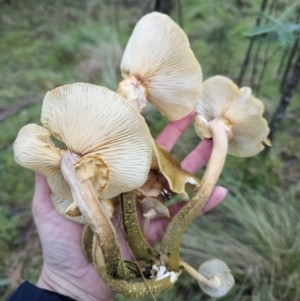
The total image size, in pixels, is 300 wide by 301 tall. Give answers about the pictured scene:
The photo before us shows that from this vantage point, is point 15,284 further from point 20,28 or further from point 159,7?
point 20,28

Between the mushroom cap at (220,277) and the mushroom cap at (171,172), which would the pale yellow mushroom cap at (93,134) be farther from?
the mushroom cap at (220,277)

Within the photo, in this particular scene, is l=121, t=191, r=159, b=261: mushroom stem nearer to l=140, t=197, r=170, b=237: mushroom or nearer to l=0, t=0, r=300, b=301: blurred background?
l=140, t=197, r=170, b=237: mushroom

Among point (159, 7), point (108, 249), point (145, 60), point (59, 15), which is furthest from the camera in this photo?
point (59, 15)

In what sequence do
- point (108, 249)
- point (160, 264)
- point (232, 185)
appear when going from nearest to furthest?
point (108, 249) < point (160, 264) < point (232, 185)

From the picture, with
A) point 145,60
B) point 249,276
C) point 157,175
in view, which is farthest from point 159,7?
point 249,276

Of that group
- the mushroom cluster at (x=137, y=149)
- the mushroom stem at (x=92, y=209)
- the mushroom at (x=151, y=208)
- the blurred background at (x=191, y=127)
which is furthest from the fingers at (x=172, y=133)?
the mushroom stem at (x=92, y=209)

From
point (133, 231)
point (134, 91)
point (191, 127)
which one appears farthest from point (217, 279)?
point (191, 127)

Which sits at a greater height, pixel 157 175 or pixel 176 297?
pixel 157 175
